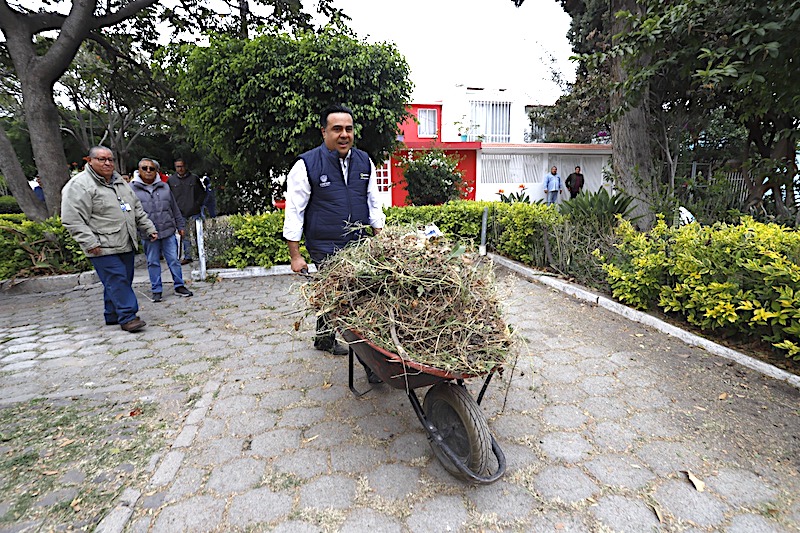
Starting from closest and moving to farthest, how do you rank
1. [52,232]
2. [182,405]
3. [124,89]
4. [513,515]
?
1. [513,515]
2. [182,405]
3. [52,232]
4. [124,89]

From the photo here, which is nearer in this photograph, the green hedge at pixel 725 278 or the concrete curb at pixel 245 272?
the green hedge at pixel 725 278

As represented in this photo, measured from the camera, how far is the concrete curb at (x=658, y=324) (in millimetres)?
3193

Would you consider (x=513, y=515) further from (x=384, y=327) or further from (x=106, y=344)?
(x=106, y=344)

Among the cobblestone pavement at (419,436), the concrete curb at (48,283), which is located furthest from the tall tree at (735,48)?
the concrete curb at (48,283)

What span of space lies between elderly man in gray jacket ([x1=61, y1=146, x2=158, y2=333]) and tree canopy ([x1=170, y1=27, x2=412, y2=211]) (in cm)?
280

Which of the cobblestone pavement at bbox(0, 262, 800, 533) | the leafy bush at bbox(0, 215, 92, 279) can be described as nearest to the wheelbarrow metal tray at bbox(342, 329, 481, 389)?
the cobblestone pavement at bbox(0, 262, 800, 533)

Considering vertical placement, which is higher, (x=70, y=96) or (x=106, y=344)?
(x=70, y=96)

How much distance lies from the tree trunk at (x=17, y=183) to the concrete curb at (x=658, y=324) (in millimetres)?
8346

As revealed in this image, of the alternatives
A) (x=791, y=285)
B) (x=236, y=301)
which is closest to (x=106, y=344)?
(x=236, y=301)

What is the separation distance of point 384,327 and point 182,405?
190cm

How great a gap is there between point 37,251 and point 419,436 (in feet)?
22.5

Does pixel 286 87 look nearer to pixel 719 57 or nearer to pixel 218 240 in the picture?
pixel 218 240

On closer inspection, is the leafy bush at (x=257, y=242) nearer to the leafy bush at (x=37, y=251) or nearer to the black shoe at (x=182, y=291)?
the black shoe at (x=182, y=291)

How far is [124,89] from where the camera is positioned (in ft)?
39.9
